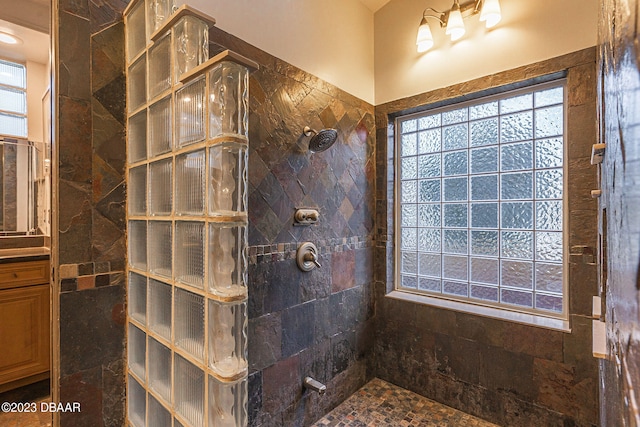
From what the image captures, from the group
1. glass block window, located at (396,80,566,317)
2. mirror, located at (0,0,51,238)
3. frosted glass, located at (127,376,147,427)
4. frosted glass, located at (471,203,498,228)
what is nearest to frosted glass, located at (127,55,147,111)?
frosted glass, located at (127,376,147,427)

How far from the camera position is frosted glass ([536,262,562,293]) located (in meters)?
1.75

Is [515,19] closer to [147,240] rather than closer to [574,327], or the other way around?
[574,327]

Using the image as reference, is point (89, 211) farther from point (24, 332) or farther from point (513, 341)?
point (513, 341)

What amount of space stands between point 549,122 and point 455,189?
2.23 ft

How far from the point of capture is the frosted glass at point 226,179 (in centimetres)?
80

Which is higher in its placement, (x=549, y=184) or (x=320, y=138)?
(x=320, y=138)

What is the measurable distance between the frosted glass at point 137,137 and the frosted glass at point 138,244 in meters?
0.28

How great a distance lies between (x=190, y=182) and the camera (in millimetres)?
914

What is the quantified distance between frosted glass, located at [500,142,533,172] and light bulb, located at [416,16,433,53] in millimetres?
902

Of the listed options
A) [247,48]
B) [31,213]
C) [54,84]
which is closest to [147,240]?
[54,84]

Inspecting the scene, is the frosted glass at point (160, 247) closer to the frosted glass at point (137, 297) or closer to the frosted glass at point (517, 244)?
the frosted glass at point (137, 297)

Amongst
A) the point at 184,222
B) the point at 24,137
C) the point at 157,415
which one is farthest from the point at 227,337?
the point at 24,137

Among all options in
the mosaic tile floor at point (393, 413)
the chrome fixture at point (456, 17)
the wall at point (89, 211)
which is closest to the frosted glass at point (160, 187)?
the wall at point (89, 211)

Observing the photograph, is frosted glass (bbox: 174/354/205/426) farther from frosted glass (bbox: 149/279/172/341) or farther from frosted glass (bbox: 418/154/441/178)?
frosted glass (bbox: 418/154/441/178)
